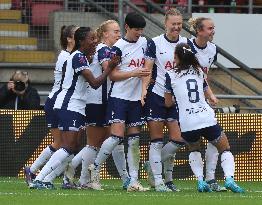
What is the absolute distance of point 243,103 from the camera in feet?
72.6

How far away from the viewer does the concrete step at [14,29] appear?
2189 cm

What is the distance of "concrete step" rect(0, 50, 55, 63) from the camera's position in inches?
861

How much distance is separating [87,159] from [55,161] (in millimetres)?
915

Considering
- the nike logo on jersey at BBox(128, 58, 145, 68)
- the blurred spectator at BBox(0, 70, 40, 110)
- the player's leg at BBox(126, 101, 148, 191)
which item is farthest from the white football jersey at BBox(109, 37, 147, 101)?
the blurred spectator at BBox(0, 70, 40, 110)

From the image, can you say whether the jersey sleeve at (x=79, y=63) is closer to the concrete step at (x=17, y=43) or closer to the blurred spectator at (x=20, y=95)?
the blurred spectator at (x=20, y=95)

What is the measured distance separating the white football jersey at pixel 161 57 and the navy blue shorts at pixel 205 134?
86 centimetres

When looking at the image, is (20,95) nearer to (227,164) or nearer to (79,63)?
(79,63)

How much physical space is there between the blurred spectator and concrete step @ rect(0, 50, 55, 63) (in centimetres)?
258

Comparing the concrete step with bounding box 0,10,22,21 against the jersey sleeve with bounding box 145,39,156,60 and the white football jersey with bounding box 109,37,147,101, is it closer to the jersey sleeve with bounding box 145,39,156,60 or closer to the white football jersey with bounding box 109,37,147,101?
the white football jersey with bounding box 109,37,147,101

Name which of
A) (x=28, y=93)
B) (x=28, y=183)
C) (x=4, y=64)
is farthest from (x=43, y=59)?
(x=28, y=183)

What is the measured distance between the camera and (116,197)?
13.9 m

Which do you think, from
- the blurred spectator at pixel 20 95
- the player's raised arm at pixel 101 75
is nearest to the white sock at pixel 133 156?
the player's raised arm at pixel 101 75

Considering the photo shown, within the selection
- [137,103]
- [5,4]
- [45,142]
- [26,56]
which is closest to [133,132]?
[137,103]

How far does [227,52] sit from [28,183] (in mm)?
8563
